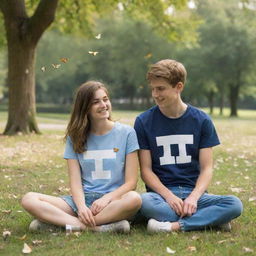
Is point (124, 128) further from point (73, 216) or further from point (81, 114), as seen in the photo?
point (73, 216)

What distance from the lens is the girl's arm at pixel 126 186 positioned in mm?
4520

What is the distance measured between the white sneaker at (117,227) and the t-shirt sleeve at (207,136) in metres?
1.14

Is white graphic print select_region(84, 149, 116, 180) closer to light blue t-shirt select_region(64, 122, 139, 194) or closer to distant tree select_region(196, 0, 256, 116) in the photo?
light blue t-shirt select_region(64, 122, 139, 194)

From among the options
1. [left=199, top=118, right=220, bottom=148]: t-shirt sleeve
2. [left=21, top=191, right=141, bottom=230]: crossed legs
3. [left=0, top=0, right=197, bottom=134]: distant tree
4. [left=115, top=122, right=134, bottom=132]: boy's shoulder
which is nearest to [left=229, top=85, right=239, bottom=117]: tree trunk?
[left=0, top=0, right=197, bottom=134]: distant tree

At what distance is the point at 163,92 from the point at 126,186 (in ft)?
3.23

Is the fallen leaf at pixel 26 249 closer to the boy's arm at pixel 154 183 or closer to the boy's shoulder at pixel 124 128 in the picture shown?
the boy's arm at pixel 154 183

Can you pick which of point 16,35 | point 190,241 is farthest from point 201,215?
point 16,35

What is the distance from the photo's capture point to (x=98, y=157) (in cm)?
480

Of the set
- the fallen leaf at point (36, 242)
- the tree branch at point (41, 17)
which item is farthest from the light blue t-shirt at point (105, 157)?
the tree branch at point (41, 17)

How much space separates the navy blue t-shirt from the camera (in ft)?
16.1

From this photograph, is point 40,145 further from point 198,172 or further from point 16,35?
point 198,172

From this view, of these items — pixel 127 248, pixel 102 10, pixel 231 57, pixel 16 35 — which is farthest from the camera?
pixel 231 57

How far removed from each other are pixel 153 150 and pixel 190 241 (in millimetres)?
1120

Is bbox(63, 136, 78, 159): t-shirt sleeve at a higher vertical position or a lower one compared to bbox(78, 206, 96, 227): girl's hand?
higher
